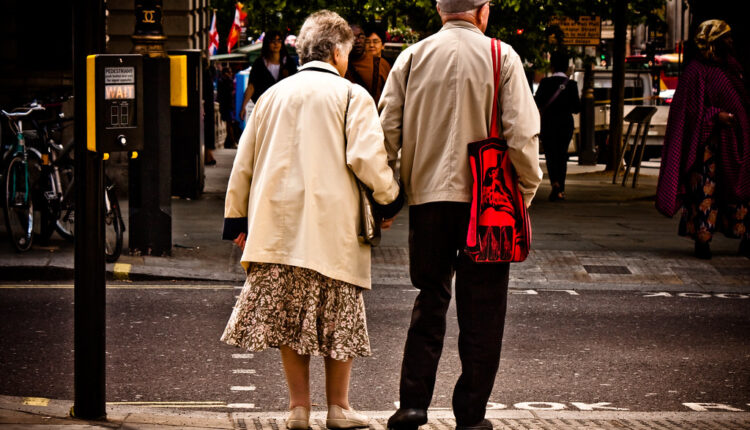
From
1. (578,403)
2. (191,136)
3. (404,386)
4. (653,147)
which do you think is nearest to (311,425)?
(404,386)

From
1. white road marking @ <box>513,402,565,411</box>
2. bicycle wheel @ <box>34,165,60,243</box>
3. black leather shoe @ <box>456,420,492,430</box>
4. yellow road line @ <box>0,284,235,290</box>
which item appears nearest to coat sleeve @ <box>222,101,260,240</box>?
black leather shoe @ <box>456,420,492,430</box>

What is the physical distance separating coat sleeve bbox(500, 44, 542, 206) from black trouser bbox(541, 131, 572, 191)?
34.4 feet

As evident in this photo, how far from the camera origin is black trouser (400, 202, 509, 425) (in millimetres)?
5070

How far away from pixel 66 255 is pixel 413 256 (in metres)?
5.74

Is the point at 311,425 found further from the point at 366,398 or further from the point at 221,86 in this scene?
the point at 221,86

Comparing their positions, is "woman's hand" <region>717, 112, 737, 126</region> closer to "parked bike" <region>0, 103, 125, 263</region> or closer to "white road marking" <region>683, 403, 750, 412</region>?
"white road marking" <region>683, 403, 750, 412</region>

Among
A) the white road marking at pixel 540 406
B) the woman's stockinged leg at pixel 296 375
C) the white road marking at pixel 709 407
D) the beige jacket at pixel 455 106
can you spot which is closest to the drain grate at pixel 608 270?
the white road marking at pixel 709 407

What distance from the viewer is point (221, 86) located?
86.1ft

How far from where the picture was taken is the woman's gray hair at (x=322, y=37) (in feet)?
16.9

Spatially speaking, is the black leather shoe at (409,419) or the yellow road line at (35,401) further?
the yellow road line at (35,401)

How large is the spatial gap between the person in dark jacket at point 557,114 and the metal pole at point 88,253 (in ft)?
35.5

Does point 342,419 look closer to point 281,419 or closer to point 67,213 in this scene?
point 281,419

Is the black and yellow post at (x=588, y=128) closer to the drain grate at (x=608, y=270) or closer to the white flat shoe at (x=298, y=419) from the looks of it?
the drain grate at (x=608, y=270)

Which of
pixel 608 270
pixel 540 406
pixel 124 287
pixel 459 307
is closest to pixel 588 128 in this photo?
pixel 608 270
